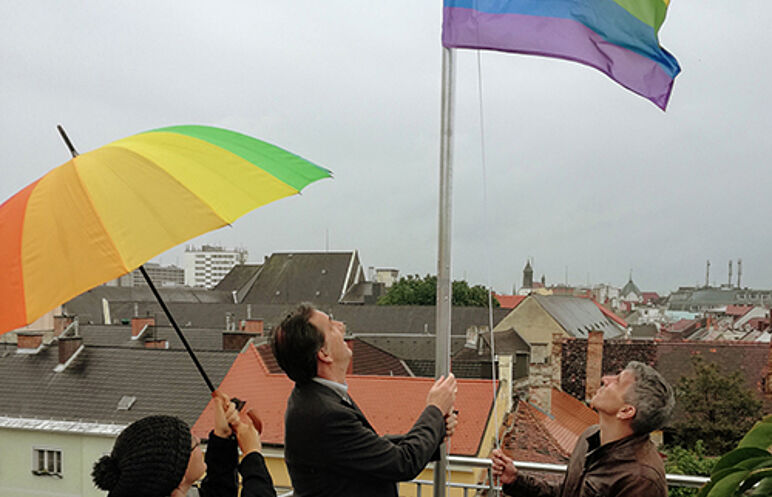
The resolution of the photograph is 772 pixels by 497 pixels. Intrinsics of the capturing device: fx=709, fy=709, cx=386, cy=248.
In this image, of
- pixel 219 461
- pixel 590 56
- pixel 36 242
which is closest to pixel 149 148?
pixel 36 242

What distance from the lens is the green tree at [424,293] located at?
5441cm

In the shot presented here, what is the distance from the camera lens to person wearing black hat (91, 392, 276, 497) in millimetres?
1479

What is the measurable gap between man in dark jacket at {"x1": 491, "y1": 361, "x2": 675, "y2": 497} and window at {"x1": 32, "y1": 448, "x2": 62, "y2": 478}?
11982mm

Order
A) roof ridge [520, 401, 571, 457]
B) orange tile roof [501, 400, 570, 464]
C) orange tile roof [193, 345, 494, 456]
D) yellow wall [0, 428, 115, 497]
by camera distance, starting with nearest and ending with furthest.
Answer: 1. yellow wall [0, 428, 115, 497]
2. orange tile roof [193, 345, 494, 456]
3. orange tile roof [501, 400, 570, 464]
4. roof ridge [520, 401, 571, 457]

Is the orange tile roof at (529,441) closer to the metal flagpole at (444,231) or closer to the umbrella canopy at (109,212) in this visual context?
the metal flagpole at (444,231)

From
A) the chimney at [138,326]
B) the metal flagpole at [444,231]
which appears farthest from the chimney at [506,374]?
the metal flagpole at [444,231]

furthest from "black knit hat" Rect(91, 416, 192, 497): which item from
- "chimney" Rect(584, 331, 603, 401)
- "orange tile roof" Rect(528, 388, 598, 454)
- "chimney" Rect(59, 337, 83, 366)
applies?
Result: "chimney" Rect(584, 331, 603, 401)

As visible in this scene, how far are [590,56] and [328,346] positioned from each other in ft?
3.97

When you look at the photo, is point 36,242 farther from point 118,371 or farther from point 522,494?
point 118,371

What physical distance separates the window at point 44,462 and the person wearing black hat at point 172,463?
1176 cm

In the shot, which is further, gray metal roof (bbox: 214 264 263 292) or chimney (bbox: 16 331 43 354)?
gray metal roof (bbox: 214 264 263 292)

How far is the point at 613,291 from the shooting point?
2862 inches

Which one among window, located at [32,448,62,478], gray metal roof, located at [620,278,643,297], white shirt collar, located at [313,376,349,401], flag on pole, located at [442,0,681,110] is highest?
flag on pole, located at [442,0,681,110]

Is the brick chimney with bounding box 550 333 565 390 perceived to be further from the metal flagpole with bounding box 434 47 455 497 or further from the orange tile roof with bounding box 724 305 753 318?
the orange tile roof with bounding box 724 305 753 318
